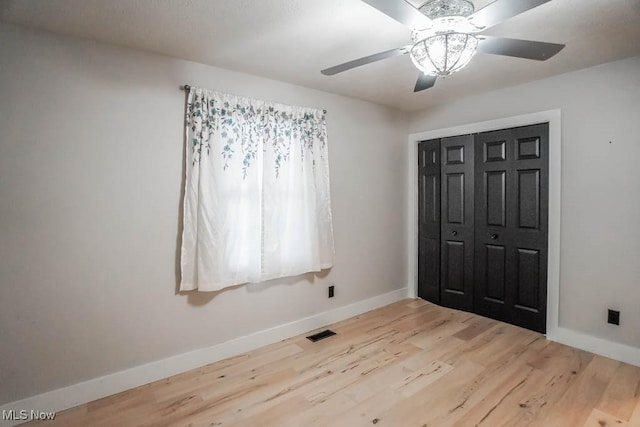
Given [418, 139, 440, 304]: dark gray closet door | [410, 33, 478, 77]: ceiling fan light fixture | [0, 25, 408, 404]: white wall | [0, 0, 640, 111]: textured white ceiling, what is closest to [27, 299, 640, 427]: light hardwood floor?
[0, 25, 408, 404]: white wall

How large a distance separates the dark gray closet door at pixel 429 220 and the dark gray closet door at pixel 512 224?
1.51 ft

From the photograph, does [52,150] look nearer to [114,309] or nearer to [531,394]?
[114,309]

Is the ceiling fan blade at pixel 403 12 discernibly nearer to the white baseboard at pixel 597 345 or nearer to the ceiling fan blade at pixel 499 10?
the ceiling fan blade at pixel 499 10

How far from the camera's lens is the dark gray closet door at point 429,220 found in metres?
3.72

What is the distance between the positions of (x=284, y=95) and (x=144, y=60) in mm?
1111

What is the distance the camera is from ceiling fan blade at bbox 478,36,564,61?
145cm

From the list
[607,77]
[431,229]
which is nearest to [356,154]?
[431,229]

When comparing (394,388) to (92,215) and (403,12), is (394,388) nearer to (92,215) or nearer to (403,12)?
(403,12)

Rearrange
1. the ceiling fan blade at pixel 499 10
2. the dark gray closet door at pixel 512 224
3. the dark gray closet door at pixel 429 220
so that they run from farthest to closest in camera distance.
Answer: the dark gray closet door at pixel 429 220 → the dark gray closet door at pixel 512 224 → the ceiling fan blade at pixel 499 10

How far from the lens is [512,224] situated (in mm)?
3084

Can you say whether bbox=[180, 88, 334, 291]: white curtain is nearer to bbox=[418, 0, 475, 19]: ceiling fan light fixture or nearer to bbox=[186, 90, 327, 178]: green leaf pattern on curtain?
bbox=[186, 90, 327, 178]: green leaf pattern on curtain

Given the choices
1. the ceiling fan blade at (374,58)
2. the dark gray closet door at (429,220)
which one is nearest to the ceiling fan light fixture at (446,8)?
the ceiling fan blade at (374,58)

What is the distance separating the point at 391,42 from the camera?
2.11 meters

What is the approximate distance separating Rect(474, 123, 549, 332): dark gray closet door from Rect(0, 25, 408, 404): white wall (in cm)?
230
